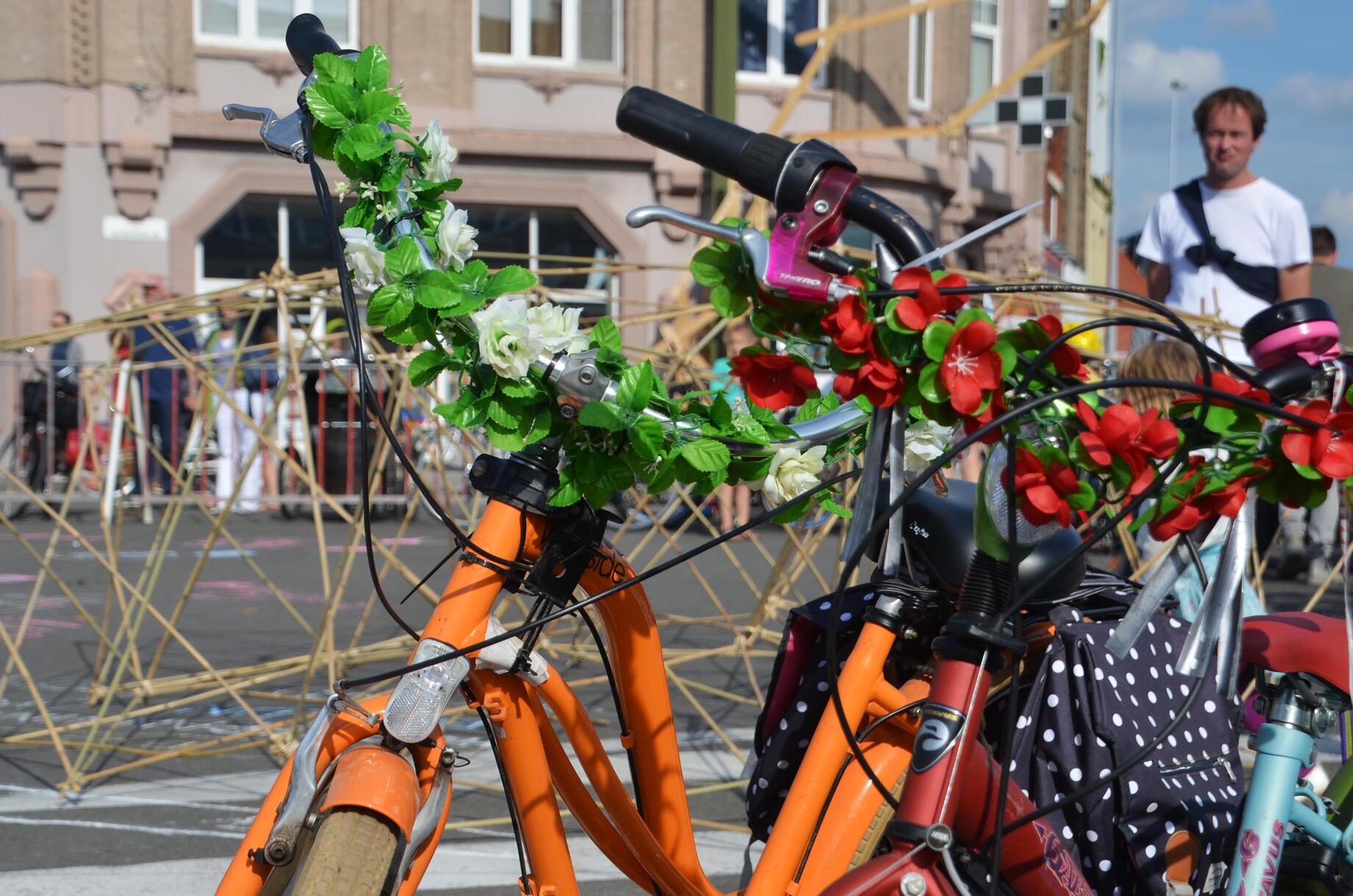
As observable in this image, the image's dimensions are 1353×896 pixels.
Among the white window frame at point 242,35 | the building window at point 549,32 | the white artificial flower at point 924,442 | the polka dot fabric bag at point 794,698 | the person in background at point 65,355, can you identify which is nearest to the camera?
the white artificial flower at point 924,442

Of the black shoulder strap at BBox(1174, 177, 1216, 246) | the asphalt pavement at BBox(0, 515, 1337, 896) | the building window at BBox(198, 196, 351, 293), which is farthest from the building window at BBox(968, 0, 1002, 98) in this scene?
the black shoulder strap at BBox(1174, 177, 1216, 246)

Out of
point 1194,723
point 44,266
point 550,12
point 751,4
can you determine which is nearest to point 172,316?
point 1194,723

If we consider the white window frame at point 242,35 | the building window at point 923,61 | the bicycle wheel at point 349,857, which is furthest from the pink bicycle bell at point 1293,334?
the building window at point 923,61

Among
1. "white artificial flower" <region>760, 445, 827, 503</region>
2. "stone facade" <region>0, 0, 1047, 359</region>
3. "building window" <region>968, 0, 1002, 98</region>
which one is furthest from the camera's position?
"building window" <region>968, 0, 1002, 98</region>

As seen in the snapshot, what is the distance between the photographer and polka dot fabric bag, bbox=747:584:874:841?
280 centimetres

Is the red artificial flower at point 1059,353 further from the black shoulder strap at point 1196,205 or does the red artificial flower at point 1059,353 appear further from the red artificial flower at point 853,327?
the black shoulder strap at point 1196,205

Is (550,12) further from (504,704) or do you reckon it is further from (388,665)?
(504,704)

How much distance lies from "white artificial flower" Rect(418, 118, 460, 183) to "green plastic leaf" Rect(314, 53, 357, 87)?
125 millimetres

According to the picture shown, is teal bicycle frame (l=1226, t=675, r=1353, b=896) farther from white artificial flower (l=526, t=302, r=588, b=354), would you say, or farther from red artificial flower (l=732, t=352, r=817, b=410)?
white artificial flower (l=526, t=302, r=588, b=354)

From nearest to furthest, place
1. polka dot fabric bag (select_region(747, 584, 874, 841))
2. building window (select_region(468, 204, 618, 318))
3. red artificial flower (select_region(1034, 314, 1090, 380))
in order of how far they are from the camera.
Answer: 1. red artificial flower (select_region(1034, 314, 1090, 380))
2. polka dot fabric bag (select_region(747, 584, 874, 841))
3. building window (select_region(468, 204, 618, 318))

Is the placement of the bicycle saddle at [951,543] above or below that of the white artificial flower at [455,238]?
below

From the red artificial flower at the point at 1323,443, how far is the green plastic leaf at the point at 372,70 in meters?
1.27

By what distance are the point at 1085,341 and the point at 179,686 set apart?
18.9 ft

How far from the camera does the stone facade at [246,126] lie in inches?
651
